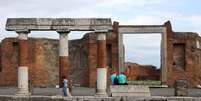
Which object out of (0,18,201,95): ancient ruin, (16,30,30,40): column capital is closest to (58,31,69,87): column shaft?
(16,30,30,40): column capital

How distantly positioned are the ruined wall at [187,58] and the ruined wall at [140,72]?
13.1ft

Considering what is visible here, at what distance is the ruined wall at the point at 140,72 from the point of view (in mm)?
45844

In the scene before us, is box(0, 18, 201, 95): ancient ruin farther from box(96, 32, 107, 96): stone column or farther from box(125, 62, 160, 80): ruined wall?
box(96, 32, 107, 96): stone column

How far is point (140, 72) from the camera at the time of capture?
47.0 meters

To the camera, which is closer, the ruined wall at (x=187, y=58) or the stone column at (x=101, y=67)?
the stone column at (x=101, y=67)

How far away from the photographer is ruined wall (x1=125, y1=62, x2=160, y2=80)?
45.8m

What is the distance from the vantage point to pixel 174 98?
23.5 meters

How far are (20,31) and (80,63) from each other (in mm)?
17955

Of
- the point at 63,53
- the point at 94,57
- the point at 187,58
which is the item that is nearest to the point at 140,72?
the point at 187,58

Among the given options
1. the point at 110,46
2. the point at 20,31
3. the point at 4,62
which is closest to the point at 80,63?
the point at 110,46

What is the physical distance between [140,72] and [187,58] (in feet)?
21.5

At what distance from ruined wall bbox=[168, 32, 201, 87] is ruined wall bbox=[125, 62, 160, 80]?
13.1ft

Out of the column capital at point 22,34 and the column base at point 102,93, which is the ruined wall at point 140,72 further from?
the column capital at point 22,34

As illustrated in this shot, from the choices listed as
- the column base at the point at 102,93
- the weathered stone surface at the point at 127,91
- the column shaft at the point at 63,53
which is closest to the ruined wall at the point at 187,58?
the column shaft at the point at 63,53
